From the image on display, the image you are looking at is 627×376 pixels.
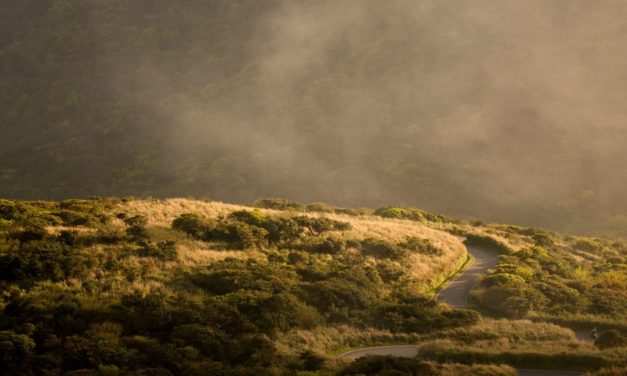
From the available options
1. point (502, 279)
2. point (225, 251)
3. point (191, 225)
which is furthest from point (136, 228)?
point (502, 279)

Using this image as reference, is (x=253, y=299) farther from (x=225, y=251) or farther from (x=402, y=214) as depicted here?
(x=402, y=214)

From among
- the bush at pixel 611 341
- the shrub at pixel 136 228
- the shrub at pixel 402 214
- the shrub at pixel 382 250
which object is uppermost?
the shrub at pixel 402 214

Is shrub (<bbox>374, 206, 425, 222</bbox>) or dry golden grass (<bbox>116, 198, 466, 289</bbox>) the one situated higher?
shrub (<bbox>374, 206, 425, 222</bbox>)

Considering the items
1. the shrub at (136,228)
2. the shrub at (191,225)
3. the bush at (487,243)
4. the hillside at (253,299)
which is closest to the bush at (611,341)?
the hillside at (253,299)

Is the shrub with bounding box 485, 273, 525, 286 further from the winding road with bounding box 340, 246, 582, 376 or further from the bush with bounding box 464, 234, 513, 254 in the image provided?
the bush with bounding box 464, 234, 513, 254

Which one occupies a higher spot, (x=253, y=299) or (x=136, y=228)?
(x=136, y=228)

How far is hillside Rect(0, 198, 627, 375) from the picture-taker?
58.6 ft

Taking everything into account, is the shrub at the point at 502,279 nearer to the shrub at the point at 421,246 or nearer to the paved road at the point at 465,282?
the paved road at the point at 465,282

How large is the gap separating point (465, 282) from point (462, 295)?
3.05 metres

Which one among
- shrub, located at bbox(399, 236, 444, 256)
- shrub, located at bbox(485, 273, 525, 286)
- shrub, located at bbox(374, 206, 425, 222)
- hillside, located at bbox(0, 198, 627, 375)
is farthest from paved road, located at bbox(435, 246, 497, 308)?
shrub, located at bbox(374, 206, 425, 222)

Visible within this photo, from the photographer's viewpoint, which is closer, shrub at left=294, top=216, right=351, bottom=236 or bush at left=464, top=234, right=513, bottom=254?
shrub at left=294, top=216, right=351, bottom=236

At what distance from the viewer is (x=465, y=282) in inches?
1348

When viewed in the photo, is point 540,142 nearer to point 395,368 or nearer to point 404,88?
point 404,88

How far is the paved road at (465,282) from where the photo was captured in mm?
30311
